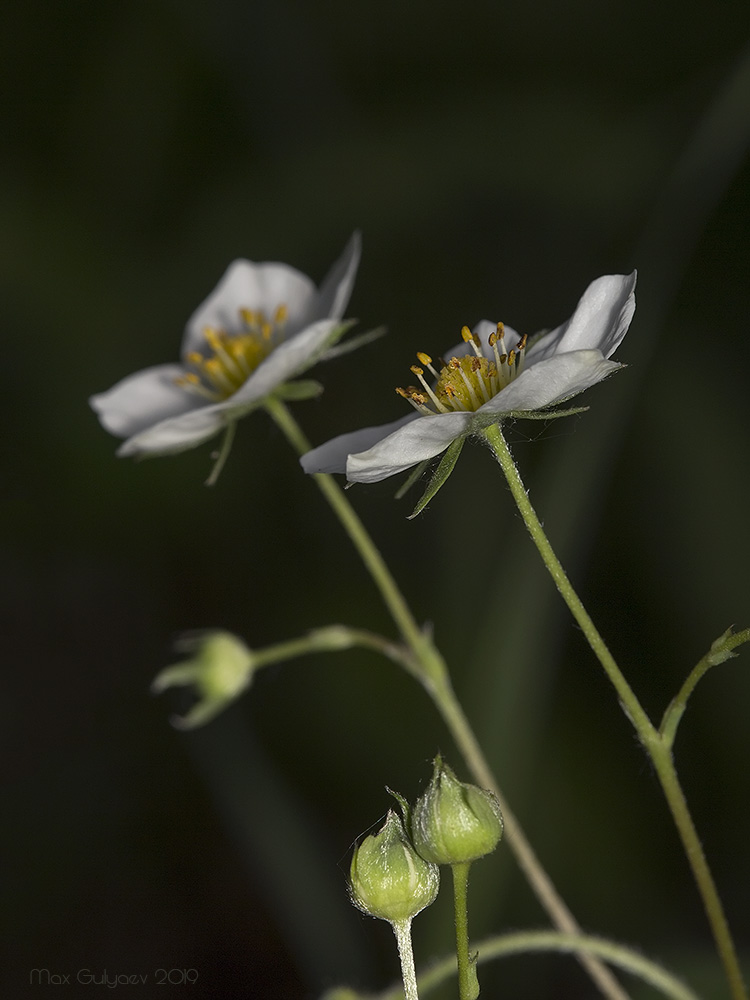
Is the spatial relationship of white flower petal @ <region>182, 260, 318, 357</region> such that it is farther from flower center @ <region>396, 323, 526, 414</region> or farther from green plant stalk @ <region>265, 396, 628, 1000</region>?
flower center @ <region>396, 323, 526, 414</region>

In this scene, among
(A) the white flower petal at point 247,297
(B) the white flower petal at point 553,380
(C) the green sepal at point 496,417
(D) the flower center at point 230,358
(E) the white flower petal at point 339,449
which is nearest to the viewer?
(B) the white flower petal at point 553,380

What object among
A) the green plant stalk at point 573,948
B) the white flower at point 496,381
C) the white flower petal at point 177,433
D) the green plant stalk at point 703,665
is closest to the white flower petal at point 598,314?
the white flower at point 496,381

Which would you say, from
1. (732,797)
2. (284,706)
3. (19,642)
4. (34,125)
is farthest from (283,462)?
(732,797)

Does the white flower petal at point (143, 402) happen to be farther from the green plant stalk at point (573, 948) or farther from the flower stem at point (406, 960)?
the flower stem at point (406, 960)

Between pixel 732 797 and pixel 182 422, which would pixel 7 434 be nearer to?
pixel 182 422

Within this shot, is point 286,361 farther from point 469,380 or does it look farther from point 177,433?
point 469,380

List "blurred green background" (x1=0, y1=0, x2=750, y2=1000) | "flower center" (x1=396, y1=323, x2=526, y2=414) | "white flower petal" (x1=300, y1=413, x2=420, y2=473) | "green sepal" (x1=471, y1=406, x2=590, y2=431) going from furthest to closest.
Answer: "blurred green background" (x1=0, y1=0, x2=750, y2=1000) → "flower center" (x1=396, y1=323, x2=526, y2=414) → "white flower petal" (x1=300, y1=413, x2=420, y2=473) → "green sepal" (x1=471, y1=406, x2=590, y2=431)

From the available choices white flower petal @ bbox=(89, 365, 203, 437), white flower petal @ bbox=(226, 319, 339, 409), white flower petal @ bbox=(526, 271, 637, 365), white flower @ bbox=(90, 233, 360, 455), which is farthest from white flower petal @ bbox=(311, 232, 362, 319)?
white flower petal @ bbox=(526, 271, 637, 365)
